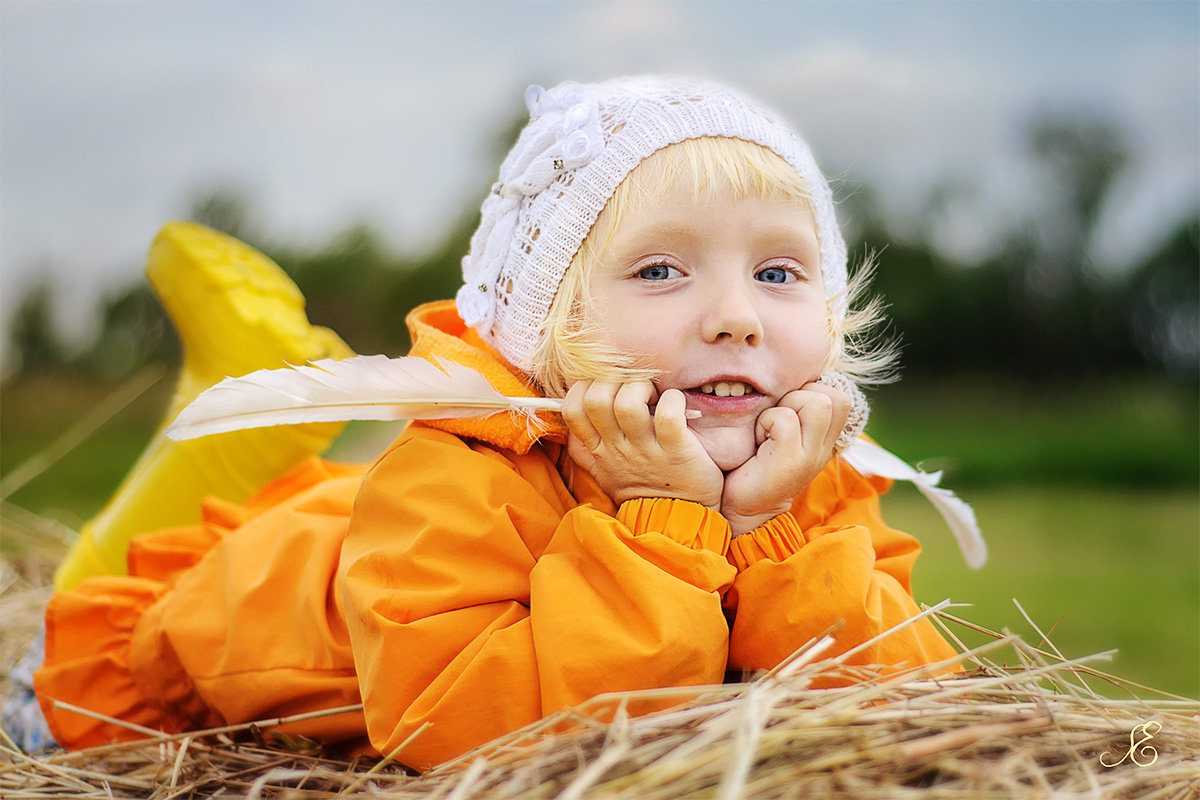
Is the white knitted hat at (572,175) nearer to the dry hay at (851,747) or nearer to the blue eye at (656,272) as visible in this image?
the blue eye at (656,272)

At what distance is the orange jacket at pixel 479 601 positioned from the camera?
1644 mm

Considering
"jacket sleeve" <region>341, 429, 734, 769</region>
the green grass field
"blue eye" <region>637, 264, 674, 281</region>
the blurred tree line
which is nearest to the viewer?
"jacket sleeve" <region>341, 429, 734, 769</region>

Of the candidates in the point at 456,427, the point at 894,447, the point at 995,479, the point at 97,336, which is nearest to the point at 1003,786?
the point at 456,427

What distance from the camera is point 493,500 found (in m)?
1.84

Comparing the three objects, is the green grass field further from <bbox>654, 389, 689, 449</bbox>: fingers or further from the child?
<bbox>654, 389, 689, 449</bbox>: fingers

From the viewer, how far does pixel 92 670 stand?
229 cm

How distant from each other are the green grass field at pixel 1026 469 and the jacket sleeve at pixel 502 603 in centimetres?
398

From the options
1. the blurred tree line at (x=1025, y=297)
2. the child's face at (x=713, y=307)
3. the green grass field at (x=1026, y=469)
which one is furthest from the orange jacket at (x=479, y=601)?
the blurred tree line at (x=1025, y=297)

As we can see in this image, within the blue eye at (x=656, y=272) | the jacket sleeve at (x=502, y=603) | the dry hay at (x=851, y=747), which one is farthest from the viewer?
the blue eye at (x=656, y=272)

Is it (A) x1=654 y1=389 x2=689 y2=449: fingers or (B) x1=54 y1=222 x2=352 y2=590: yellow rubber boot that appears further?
(B) x1=54 y1=222 x2=352 y2=590: yellow rubber boot

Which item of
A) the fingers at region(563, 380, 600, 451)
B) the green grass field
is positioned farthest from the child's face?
the green grass field

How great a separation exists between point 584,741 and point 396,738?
50 cm

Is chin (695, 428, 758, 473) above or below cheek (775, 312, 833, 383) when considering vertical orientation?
below

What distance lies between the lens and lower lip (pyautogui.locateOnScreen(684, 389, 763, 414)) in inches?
71.8
